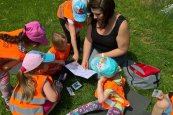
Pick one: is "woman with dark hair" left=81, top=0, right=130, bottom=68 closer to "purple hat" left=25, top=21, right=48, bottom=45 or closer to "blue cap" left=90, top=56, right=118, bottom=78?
"blue cap" left=90, top=56, right=118, bottom=78

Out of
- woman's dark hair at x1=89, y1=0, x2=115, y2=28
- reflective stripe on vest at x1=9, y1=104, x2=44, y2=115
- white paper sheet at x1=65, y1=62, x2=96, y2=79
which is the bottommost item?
reflective stripe on vest at x1=9, y1=104, x2=44, y2=115

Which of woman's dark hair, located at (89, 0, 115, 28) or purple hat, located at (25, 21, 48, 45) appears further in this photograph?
woman's dark hair, located at (89, 0, 115, 28)

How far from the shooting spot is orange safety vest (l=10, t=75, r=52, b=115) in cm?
408

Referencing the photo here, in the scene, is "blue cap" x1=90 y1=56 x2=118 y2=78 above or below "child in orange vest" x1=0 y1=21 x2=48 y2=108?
below

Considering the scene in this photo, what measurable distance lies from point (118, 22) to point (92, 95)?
1.21 meters

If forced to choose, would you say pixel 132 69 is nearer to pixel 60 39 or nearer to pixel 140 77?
pixel 140 77

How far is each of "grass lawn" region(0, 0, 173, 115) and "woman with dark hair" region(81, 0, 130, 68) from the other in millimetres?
522

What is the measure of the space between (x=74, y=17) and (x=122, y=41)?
85 centimetres

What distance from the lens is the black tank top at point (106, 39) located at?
466 cm

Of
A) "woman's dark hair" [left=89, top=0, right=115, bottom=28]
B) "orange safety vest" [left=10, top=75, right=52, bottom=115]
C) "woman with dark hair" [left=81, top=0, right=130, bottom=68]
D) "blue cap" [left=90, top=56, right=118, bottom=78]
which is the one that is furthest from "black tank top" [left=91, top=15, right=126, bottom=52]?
"orange safety vest" [left=10, top=75, right=52, bottom=115]

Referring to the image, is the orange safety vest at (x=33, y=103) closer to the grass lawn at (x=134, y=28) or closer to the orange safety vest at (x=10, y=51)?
the orange safety vest at (x=10, y=51)

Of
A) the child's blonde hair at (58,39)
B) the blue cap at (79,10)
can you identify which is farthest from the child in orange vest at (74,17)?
the child's blonde hair at (58,39)

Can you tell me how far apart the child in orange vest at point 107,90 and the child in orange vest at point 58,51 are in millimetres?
755

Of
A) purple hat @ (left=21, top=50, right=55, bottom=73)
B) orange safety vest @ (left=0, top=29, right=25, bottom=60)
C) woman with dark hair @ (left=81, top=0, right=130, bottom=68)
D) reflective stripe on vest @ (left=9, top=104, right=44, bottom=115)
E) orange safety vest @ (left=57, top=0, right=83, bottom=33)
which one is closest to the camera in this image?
purple hat @ (left=21, top=50, right=55, bottom=73)
